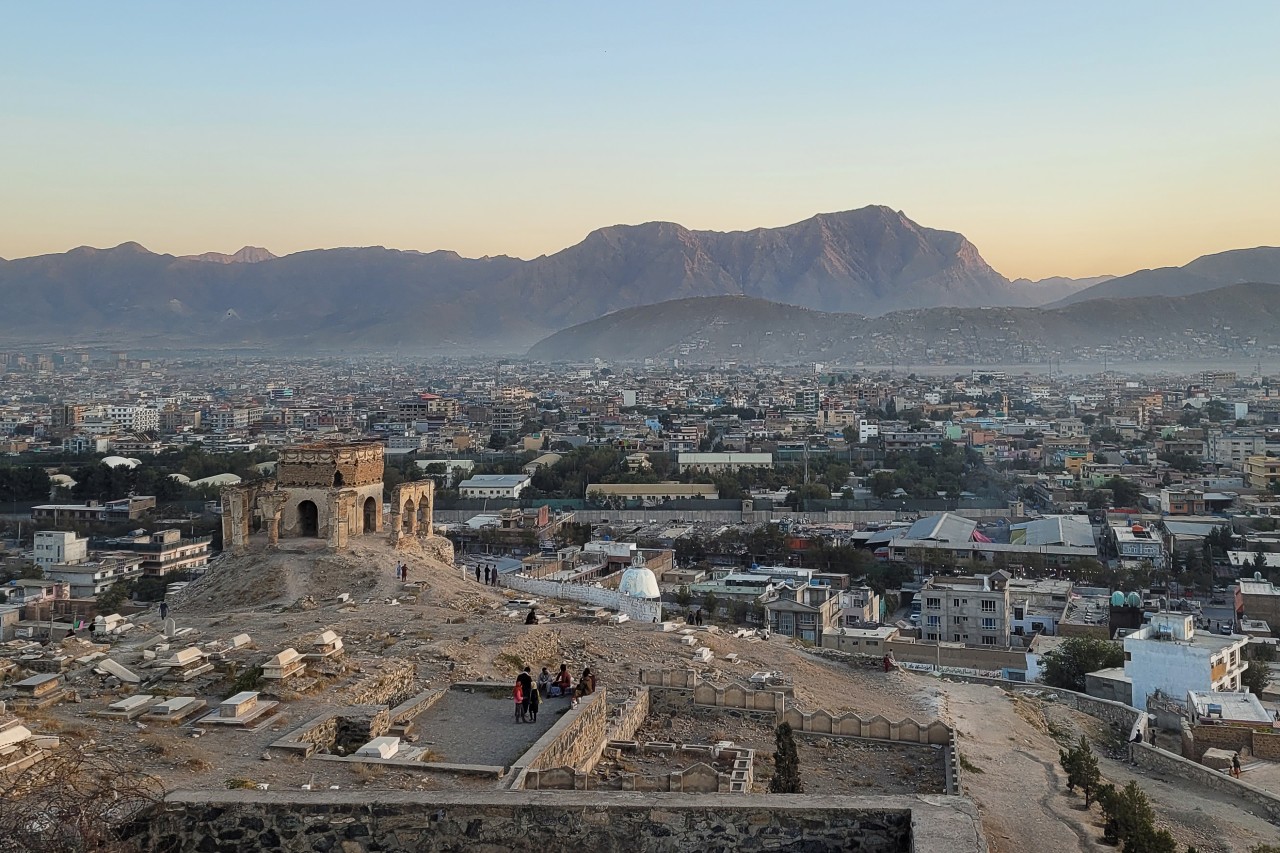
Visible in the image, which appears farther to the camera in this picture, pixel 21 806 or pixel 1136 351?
pixel 1136 351

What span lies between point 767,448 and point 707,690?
2055 inches

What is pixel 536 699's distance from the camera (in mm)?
8281

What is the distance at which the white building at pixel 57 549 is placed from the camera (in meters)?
31.2

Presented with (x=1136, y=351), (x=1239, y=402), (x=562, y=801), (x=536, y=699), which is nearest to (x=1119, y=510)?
(x=536, y=699)

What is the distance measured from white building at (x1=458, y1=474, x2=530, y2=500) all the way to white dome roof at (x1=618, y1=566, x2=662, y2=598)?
24393 millimetres

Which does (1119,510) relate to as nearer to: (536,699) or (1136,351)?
(536,699)

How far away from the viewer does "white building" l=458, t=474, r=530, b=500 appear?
45.2 m

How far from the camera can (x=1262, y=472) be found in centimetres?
4647

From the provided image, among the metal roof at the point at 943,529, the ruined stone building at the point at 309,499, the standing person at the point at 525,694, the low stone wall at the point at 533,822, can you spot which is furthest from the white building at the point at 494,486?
the low stone wall at the point at 533,822

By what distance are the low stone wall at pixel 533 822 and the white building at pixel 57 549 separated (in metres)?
28.6

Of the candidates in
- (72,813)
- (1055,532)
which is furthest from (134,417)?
(72,813)

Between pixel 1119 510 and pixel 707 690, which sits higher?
pixel 707 690

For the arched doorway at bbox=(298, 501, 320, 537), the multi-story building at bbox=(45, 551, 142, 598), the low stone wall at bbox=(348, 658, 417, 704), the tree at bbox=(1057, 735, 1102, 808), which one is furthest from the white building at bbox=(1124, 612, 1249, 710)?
the multi-story building at bbox=(45, 551, 142, 598)

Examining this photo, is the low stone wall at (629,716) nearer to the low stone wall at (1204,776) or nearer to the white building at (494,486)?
the low stone wall at (1204,776)
